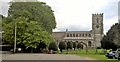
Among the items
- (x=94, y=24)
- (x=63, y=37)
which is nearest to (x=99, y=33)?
(x=94, y=24)

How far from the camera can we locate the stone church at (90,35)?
173375mm

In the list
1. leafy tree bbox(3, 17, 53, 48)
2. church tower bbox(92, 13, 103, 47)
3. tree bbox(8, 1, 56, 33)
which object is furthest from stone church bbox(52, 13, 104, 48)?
leafy tree bbox(3, 17, 53, 48)

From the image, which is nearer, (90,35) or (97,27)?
(97,27)

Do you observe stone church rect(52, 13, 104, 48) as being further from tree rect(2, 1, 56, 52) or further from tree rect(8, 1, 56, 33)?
tree rect(2, 1, 56, 52)

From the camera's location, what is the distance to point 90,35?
184m

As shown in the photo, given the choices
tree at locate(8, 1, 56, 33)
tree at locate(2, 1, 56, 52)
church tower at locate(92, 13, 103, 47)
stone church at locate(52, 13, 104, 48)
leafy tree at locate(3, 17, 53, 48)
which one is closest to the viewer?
leafy tree at locate(3, 17, 53, 48)

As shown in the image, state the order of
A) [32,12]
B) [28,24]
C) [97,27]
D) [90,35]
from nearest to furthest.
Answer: [28,24]
[32,12]
[97,27]
[90,35]

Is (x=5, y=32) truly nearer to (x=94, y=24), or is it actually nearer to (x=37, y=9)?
(x=37, y=9)

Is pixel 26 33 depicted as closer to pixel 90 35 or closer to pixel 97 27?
pixel 97 27

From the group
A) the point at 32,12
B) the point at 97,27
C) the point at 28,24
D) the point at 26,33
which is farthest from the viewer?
the point at 97,27

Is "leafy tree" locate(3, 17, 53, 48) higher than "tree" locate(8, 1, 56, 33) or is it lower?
lower

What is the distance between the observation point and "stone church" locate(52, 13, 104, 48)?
17338 centimetres

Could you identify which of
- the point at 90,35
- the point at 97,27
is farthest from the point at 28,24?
the point at 90,35

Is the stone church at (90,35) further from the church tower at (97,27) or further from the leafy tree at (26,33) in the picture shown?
the leafy tree at (26,33)
